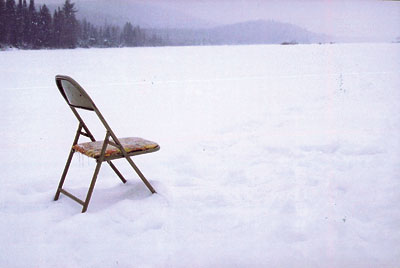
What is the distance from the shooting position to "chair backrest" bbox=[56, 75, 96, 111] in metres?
2.41

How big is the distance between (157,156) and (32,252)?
1.93 meters

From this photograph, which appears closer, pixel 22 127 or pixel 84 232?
pixel 84 232

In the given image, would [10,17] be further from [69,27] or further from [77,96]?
[77,96]

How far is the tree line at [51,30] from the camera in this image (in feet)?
17.2

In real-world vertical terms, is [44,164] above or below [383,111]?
below

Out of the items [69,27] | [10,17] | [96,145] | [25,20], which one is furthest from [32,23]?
[96,145]

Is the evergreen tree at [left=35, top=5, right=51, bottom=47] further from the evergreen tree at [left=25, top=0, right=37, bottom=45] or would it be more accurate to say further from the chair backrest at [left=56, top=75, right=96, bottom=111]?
the chair backrest at [left=56, top=75, right=96, bottom=111]

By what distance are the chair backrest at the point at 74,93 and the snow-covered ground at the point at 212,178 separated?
741 millimetres

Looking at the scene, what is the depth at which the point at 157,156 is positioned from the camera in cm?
401

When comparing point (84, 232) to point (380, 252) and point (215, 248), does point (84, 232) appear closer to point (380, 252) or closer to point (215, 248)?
point (215, 248)

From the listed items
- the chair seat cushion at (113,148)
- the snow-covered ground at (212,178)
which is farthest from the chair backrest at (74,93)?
the snow-covered ground at (212,178)

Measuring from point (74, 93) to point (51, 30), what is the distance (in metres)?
3.31

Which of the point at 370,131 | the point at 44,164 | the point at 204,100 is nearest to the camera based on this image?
the point at 44,164

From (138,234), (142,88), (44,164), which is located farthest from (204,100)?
(138,234)
